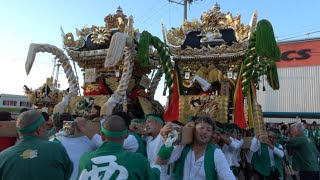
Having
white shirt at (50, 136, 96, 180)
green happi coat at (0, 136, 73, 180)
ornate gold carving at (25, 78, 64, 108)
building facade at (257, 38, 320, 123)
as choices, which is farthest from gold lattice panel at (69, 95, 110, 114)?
building facade at (257, 38, 320, 123)

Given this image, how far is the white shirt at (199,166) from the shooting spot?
120 inches

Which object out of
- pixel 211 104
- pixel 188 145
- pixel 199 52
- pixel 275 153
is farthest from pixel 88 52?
pixel 188 145

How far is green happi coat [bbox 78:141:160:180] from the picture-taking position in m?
2.38

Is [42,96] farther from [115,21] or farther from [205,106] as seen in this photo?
[205,106]

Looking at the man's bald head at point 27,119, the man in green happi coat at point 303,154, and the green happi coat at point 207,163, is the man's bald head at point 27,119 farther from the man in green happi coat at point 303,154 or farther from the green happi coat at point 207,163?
the man in green happi coat at point 303,154

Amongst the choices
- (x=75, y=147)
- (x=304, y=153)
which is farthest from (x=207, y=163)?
(x=304, y=153)

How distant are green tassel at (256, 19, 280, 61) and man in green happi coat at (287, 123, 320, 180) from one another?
1.48 meters

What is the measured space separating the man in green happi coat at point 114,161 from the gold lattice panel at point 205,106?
4608 mm

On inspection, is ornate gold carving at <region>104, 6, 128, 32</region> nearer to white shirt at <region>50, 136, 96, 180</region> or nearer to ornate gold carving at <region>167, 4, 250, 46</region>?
ornate gold carving at <region>167, 4, 250, 46</region>

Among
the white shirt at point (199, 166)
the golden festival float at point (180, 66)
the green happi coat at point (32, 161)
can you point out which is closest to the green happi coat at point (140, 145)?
the white shirt at point (199, 166)

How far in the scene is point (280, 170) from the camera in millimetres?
5906

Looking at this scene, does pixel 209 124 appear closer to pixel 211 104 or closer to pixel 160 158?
pixel 160 158

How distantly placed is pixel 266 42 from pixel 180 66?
92.5 inches

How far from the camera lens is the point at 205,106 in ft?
24.5
